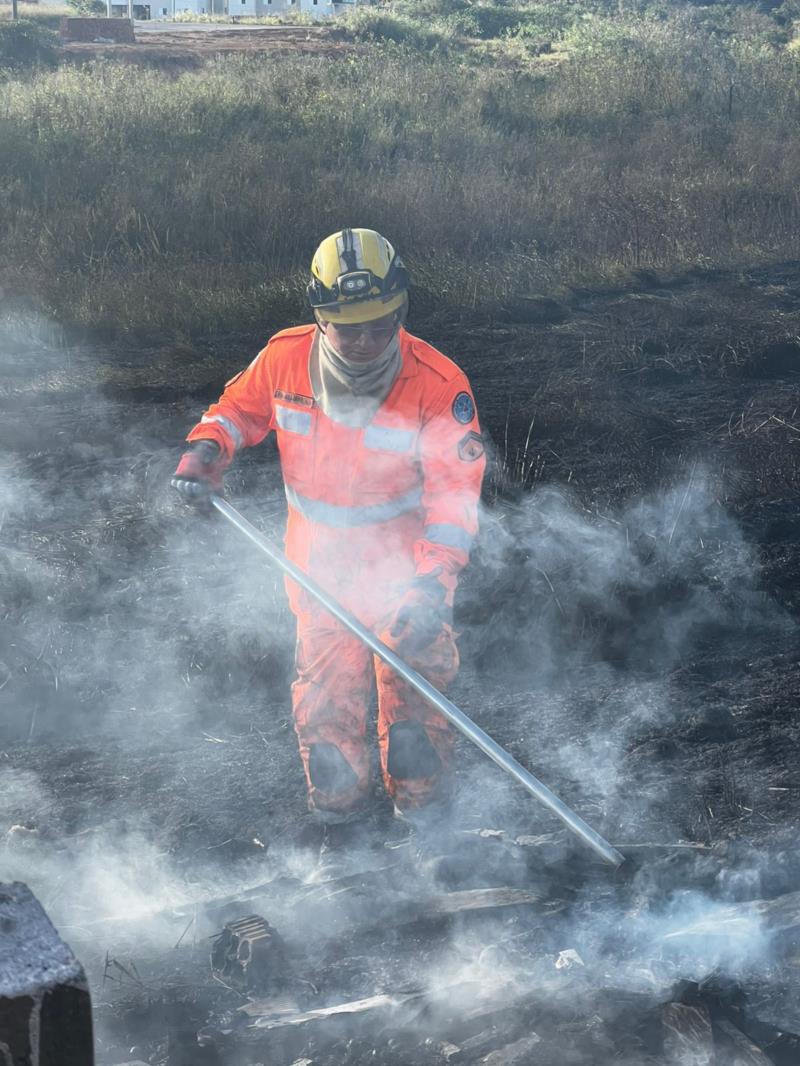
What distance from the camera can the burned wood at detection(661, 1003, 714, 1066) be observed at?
3.11m

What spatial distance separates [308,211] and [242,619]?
19.8ft

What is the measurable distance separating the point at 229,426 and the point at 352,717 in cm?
117

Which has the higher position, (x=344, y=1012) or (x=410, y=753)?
(x=410, y=753)

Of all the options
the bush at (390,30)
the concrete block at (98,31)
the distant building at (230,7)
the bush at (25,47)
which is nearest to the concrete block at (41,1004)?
the bush at (25,47)

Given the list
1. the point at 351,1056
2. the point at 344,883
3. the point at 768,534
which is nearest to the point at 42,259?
the point at 768,534

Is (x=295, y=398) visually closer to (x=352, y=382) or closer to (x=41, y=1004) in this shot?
(x=352, y=382)

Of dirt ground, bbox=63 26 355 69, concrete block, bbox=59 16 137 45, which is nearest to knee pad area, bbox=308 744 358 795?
dirt ground, bbox=63 26 355 69

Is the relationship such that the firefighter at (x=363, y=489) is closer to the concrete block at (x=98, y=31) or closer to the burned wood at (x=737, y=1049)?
the burned wood at (x=737, y=1049)

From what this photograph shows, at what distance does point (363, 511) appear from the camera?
4.14 metres

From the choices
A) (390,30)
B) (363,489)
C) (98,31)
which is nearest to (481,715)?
(363,489)

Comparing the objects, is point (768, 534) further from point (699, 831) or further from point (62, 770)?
point (62, 770)

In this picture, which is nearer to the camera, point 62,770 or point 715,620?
point 62,770

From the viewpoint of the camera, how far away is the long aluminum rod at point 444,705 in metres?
3.65

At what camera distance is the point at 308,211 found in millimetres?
10750
